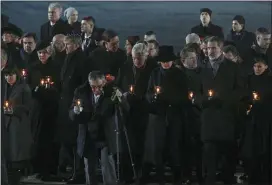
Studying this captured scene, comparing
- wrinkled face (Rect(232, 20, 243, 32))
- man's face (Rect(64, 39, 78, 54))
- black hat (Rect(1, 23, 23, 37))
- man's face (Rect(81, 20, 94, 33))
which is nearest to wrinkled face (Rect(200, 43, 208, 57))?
wrinkled face (Rect(232, 20, 243, 32))

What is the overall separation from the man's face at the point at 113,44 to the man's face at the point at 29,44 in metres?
0.64

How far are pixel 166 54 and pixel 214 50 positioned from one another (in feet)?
1.34

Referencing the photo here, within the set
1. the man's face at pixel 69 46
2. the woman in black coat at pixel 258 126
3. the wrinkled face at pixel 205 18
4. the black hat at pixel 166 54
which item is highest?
the wrinkled face at pixel 205 18

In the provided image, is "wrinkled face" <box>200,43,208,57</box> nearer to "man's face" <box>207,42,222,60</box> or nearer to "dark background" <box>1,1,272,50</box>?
"man's face" <box>207,42,222,60</box>

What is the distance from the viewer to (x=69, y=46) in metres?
4.87

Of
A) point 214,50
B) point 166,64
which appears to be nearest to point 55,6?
point 166,64

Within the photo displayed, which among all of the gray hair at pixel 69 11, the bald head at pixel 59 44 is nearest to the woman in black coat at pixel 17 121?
the bald head at pixel 59 44

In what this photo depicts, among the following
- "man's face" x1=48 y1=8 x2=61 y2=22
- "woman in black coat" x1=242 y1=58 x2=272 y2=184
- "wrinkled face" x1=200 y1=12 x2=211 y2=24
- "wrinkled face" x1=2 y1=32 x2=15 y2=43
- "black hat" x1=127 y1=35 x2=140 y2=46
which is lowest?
"woman in black coat" x1=242 y1=58 x2=272 y2=184

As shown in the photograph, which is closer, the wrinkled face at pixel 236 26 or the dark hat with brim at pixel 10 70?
the wrinkled face at pixel 236 26

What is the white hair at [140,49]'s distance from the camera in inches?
189

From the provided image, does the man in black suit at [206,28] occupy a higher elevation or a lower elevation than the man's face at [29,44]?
higher

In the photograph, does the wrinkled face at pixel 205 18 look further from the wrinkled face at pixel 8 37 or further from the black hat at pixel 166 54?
the wrinkled face at pixel 8 37

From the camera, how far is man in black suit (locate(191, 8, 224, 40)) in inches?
187

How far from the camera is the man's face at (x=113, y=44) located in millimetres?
4828
